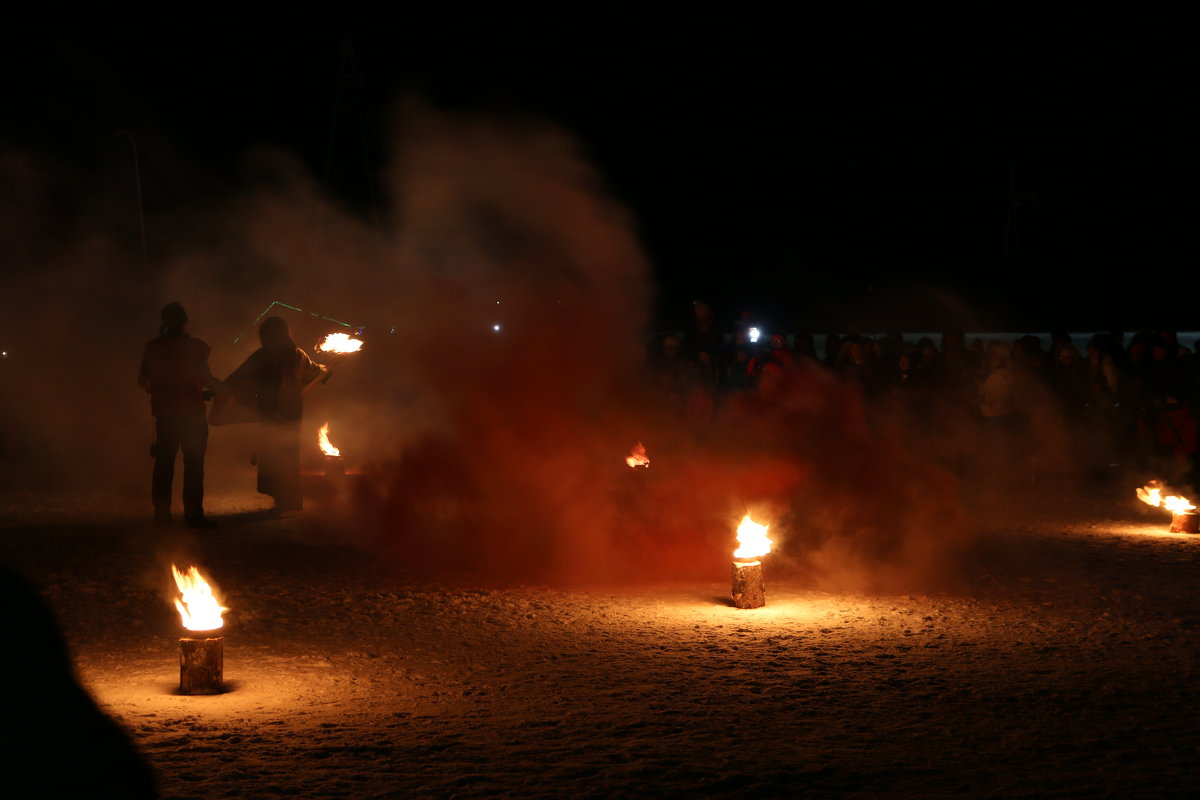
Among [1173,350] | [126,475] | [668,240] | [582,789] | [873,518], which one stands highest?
[668,240]

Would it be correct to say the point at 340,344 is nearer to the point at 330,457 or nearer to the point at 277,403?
the point at 277,403

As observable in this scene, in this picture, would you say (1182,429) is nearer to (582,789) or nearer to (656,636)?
(656,636)

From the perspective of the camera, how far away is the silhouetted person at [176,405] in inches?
424

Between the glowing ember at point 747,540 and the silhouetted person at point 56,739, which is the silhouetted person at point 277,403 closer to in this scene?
the silhouetted person at point 56,739

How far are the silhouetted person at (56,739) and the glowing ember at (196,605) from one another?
1.83 ft

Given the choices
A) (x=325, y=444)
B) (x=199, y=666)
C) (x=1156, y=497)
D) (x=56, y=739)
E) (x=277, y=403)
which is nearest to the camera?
(x=56, y=739)

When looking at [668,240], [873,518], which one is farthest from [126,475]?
[668,240]

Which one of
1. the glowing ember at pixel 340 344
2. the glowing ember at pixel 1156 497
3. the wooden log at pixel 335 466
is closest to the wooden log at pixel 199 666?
the glowing ember at pixel 340 344

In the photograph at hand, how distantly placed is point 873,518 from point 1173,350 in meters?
5.92

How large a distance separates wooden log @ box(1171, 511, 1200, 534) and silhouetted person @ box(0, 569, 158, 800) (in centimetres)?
901

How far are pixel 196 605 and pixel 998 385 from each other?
11.9 metres

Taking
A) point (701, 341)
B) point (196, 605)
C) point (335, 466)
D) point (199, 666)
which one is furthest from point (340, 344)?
point (199, 666)

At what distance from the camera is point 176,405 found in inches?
426

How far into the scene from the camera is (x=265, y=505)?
12.6 metres
